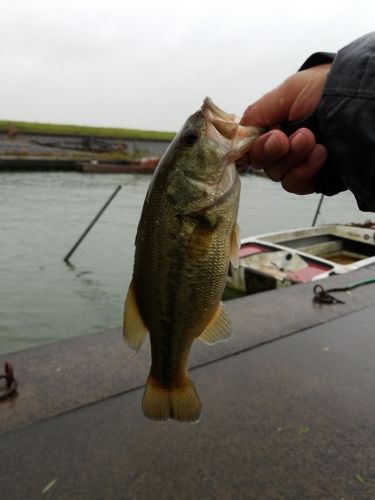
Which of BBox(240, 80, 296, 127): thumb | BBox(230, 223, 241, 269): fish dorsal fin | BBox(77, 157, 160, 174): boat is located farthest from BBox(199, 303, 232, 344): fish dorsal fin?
BBox(77, 157, 160, 174): boat

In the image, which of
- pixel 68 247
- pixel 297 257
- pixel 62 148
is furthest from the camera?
pixel 62 148

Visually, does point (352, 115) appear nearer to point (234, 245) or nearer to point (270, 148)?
point (270, 148)

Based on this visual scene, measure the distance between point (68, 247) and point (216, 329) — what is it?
1273 centimetres

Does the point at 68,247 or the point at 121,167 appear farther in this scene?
the point at 121,167

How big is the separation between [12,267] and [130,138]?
52.7 m

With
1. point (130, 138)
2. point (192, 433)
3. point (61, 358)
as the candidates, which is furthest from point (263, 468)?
point (130, 138)

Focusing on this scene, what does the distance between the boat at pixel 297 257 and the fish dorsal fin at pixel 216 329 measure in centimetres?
512

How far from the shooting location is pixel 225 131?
6.36ft

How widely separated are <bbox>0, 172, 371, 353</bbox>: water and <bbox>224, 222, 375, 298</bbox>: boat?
9.64 feet

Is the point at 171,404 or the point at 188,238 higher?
the point at 188,238

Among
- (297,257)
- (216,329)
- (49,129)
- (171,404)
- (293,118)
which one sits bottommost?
(49,129)

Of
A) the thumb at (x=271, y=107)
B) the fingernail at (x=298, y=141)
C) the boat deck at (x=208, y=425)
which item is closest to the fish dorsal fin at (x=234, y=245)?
the fingernail at (x=298, y=141)

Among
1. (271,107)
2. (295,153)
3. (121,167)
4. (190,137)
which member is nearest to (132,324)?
(190,137)

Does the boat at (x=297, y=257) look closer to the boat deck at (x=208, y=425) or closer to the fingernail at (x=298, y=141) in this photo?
the boat deck at (x=208, y=425)
